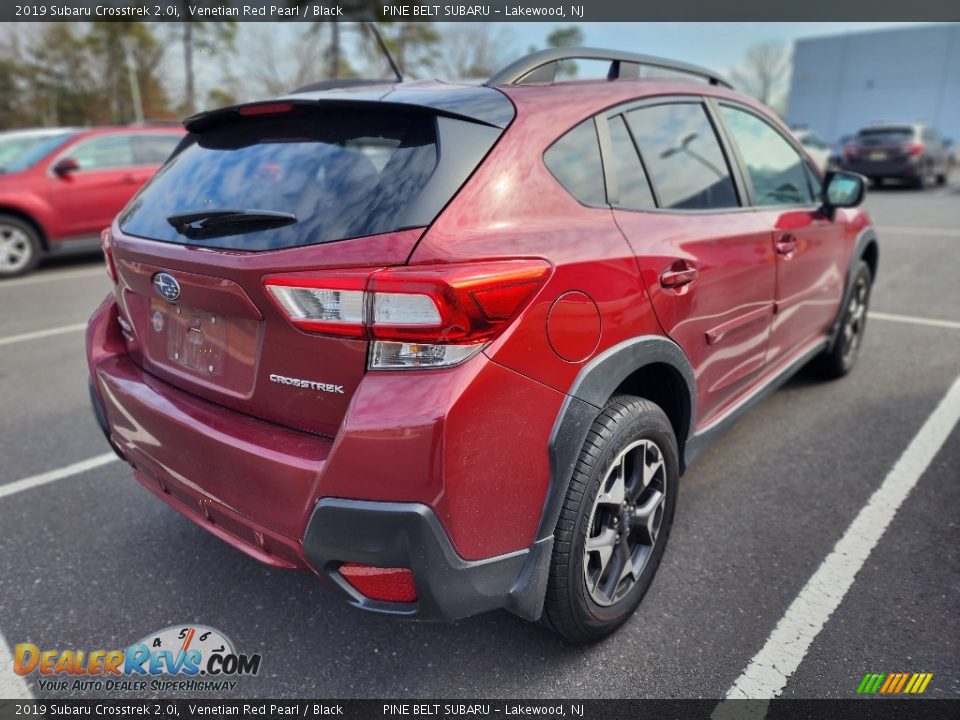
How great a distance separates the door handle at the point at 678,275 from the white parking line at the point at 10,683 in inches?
90.2

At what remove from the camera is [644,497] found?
7.47 ft

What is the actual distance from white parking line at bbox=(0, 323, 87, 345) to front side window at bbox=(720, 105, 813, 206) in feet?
17.8

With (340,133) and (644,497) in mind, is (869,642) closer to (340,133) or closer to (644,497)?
(644,497)

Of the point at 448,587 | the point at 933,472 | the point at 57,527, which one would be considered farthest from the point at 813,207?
the point at 57,527

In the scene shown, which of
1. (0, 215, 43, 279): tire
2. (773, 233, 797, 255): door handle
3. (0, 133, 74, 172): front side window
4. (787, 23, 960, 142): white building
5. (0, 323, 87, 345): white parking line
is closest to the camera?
(773, 233, 797, 255): door handle

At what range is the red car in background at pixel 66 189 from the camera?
26.6ft

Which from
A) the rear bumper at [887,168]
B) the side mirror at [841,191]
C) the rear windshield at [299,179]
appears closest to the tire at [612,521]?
the rear windshield at [299,179]

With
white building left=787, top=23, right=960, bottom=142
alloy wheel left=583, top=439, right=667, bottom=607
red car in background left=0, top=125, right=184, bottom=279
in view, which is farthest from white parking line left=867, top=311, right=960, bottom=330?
white building left=787, top=23, right=960, bottom=142

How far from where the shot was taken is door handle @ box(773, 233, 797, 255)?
2.96 meters

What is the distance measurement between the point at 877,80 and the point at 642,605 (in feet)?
200

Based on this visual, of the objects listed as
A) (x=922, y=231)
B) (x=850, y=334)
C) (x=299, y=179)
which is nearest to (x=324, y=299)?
(x=299, y=179)

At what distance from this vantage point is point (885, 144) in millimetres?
17391

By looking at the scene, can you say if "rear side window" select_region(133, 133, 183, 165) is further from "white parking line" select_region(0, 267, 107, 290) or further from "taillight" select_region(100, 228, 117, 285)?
"taillight" select_region(100, 228, 117, 285)

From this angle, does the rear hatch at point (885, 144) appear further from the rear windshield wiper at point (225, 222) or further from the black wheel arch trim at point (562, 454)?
the rear windshield wiper at point (225, 222)
